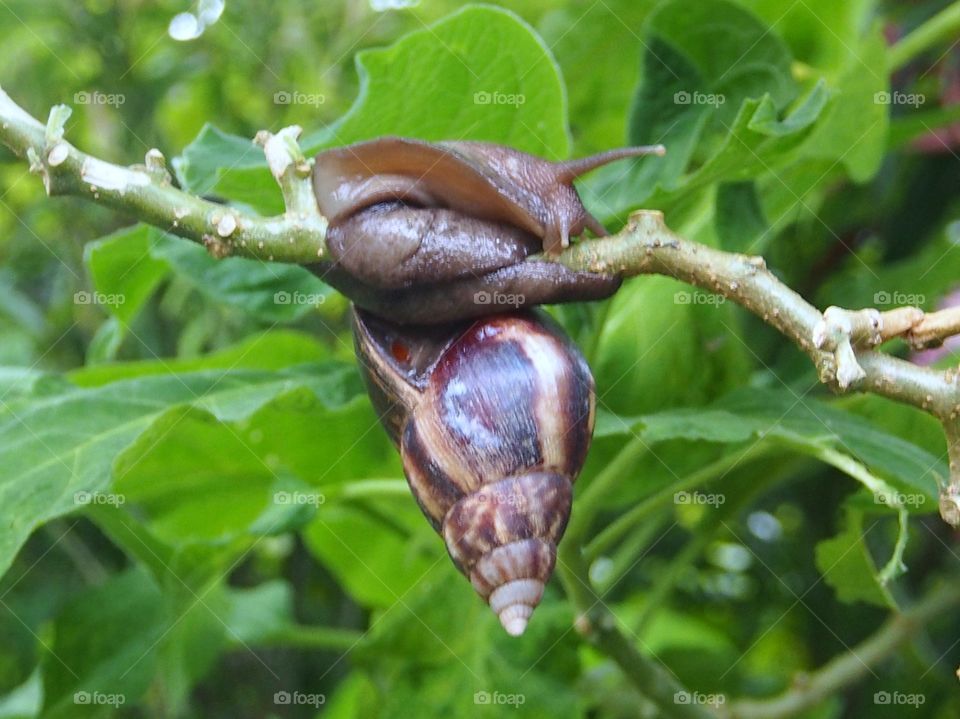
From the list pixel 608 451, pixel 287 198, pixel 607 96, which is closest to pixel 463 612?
pixel 608 451

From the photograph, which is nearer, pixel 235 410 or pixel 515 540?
pixel 515 540

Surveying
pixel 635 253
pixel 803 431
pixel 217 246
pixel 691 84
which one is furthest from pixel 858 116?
pixel 217 246

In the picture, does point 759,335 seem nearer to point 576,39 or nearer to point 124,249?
point 576,39

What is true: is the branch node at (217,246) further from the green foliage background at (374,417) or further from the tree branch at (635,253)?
the green foliage background at (374,417)

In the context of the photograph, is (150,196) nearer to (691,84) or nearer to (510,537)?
(510,537)

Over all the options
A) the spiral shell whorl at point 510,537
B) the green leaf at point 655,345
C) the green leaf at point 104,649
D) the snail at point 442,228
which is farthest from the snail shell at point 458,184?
the green leaf at point 104,649
